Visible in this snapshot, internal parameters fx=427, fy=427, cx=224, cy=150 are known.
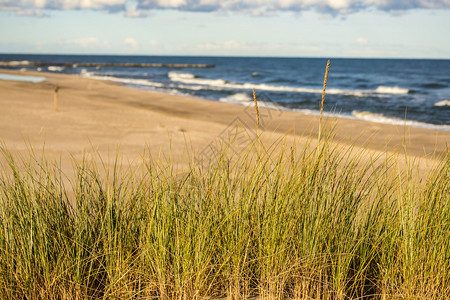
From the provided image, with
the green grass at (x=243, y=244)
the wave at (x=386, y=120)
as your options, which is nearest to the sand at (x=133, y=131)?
the wave at (x=386, y=120)

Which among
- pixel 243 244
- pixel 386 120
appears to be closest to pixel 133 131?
pixel 243 244

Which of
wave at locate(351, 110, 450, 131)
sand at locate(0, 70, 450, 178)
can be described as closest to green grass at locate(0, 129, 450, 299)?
sand at locate(0, 70, 450, 178)

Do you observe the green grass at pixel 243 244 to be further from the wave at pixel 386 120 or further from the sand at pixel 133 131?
the wave at pixel 386 120

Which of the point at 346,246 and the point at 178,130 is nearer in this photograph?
the point at 346,246

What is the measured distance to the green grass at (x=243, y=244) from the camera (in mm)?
2646

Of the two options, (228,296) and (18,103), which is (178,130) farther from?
(228,296)

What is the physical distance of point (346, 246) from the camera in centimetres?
270

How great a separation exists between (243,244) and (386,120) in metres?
Result: 15.2

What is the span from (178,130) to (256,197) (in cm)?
887

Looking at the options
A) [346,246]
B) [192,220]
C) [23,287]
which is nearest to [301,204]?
[346,246]

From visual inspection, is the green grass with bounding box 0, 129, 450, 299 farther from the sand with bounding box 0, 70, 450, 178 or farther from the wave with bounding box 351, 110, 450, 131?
the wave with bounding box 351, 110, 450, 131

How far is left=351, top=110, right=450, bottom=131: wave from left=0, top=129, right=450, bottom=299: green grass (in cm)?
1297

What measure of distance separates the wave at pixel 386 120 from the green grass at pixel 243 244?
12973 mm

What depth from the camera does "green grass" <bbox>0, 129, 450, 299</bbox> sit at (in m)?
2.65
